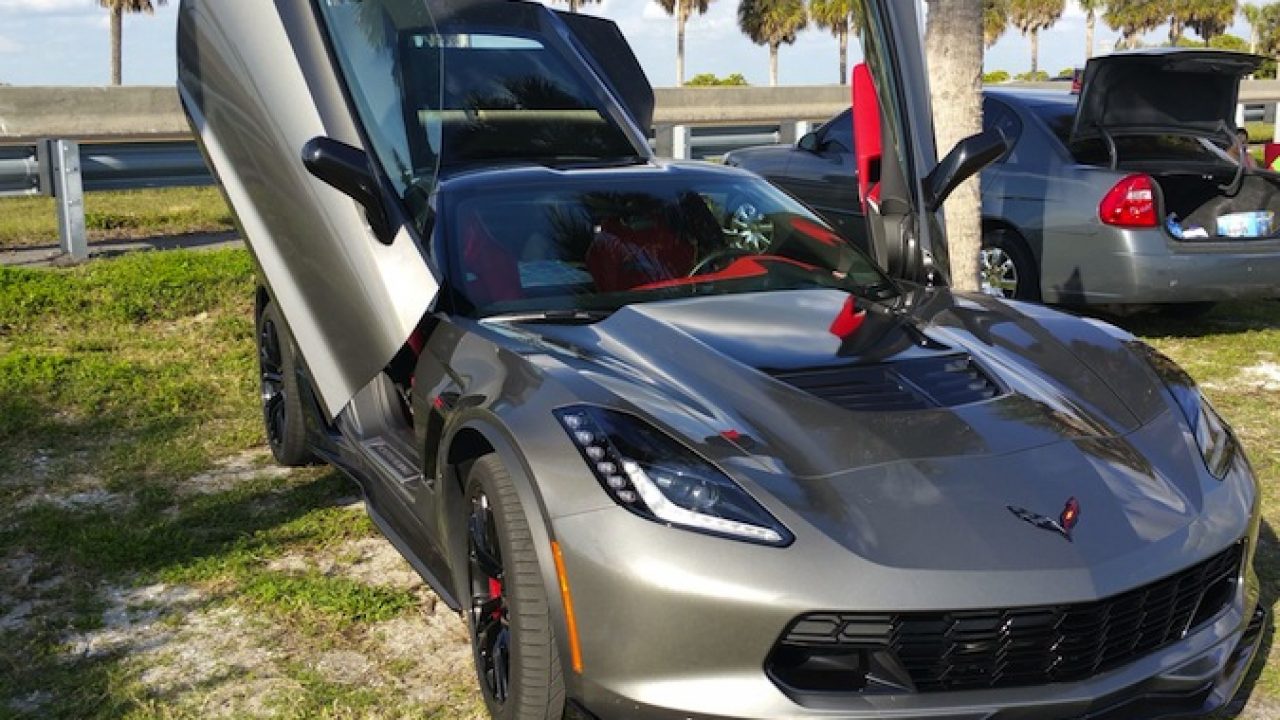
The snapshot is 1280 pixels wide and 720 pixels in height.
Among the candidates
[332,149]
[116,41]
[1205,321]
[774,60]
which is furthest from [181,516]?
[774,60]

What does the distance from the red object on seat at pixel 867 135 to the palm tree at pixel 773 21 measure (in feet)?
202

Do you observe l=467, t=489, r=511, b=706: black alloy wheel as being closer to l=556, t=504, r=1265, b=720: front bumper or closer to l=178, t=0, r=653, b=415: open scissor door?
l=556, t=504, r=1265, b=720: front bumper

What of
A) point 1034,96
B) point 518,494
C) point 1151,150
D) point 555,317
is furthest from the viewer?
point 1034,96

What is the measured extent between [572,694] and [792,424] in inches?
31.2

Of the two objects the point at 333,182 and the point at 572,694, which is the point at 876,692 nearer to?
the point at 572,694

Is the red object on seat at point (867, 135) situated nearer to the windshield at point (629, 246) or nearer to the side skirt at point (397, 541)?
the windshield at point (629, 246)

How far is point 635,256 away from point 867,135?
4.34ft

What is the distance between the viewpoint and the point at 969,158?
4.26 m

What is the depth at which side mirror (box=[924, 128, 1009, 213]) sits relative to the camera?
4242 millimetres

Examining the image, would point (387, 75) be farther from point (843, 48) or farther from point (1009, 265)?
point (843, 48)

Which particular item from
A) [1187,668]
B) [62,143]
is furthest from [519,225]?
[62,143]

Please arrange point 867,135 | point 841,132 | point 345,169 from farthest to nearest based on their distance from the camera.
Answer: point 841,132 < point 867,135 < point 345,169

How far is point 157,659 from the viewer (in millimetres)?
3635

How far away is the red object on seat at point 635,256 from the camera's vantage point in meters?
3.89
